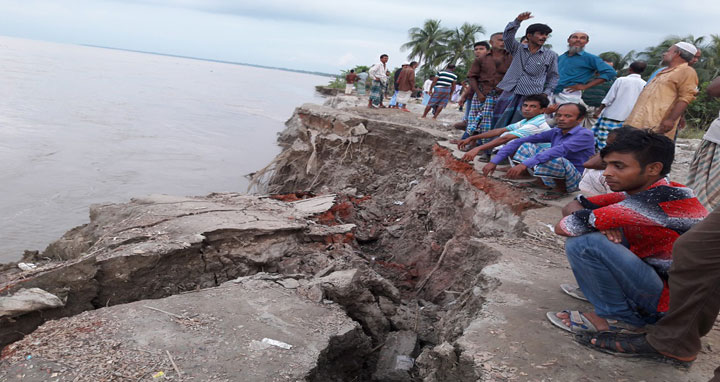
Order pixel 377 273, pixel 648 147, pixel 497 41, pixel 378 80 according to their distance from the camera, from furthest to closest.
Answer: pixel 378 80
pixel 497 41
pixel 377 273
pixel 648 147

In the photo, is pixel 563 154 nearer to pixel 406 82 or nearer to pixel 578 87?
pixel 578 87

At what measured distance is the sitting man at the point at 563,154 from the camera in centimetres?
403

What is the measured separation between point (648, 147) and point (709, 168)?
81.9 inches

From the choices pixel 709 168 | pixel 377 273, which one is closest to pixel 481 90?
pixel 709 168

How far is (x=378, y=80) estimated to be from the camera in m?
11.1

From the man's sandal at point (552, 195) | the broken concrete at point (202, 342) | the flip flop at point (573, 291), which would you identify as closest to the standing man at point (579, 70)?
the man's sandal at point (552, 195)

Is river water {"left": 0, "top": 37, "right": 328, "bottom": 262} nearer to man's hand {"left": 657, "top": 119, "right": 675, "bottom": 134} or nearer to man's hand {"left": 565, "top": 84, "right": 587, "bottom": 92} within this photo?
man's hand {"left": 565, "top": 84, "right": 587, "bottom": 92}

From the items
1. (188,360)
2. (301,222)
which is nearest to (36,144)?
(301,222)

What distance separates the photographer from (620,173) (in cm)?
210

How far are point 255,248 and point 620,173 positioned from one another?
125 inches

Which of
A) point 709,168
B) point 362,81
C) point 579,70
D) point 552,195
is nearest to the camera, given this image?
point 709,168

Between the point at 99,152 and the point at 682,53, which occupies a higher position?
the point at 682,53

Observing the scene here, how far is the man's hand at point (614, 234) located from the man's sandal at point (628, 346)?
0.48m

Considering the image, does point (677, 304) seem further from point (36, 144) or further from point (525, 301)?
point (36, 144)
